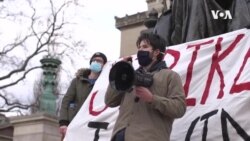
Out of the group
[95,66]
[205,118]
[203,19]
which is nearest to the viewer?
[205,118]

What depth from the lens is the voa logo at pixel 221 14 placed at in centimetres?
548

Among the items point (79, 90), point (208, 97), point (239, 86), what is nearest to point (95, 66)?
point (79, 90)

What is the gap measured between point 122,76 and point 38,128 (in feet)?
27.5

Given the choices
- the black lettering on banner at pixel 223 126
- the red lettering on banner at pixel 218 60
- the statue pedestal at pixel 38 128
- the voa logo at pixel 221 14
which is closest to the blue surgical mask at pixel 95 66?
the voa logo at pixel 221 14

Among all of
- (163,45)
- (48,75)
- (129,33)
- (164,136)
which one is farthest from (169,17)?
(129,33)

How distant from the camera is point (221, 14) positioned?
18.2ft

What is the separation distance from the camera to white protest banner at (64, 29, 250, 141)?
13.4ft

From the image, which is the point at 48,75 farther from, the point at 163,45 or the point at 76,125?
the point at 163,45

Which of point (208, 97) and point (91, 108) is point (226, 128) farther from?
point (91, 108)

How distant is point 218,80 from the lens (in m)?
4.45

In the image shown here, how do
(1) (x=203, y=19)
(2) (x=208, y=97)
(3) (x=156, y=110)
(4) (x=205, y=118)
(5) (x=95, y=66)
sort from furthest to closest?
(5) (x=95, y=66) < (1) (x=203, y=19) < (2) (x=208, y=97) < (4) (x=205, y=118) < (3) (x=156, y=110)

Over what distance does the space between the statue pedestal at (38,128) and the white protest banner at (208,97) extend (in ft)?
20.7

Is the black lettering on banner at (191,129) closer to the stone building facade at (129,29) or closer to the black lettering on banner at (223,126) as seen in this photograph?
the black lettering on banner at (223,126)

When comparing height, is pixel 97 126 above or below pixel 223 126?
below
